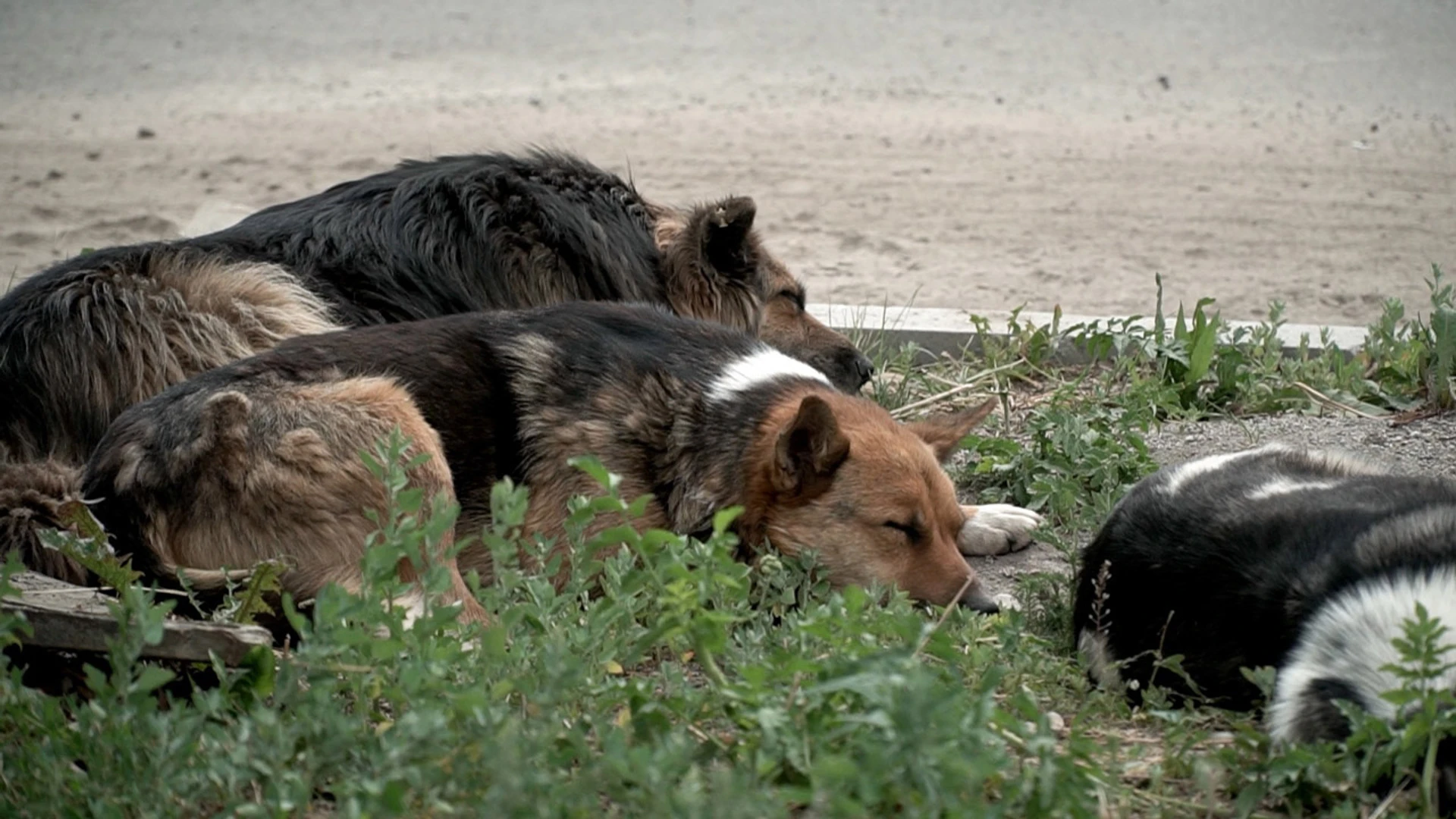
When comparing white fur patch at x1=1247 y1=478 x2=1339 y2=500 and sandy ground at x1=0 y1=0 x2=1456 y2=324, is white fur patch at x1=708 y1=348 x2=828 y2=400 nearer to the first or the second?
white fur patch at x1=1247 y1=478 x2=1339 y2=500

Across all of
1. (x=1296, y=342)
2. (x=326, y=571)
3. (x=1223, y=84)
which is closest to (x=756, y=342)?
(x=326, y=571)

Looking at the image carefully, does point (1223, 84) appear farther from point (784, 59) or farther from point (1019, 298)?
point (1019, 298)

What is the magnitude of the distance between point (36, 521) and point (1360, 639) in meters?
3.01

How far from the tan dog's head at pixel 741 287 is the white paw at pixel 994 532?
42.3 inches

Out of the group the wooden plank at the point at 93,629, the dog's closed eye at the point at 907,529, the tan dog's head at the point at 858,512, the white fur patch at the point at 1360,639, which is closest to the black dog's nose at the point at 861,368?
the tan dog's head at the point at 858,512

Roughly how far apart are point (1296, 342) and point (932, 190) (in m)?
3.72

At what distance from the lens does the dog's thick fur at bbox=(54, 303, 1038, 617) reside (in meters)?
3.96

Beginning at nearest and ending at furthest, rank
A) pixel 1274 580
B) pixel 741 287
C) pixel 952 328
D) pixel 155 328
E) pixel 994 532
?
pixel 1274 580 → pixel 155 328 → pixel 994 532 → pixel 741 287 → pixel 952 328

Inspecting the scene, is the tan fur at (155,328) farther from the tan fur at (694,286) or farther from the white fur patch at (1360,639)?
the white fur patch at (1360,639)

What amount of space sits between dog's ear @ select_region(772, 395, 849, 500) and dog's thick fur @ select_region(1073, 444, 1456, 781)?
714 mm

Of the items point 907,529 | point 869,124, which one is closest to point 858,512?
point 907,529

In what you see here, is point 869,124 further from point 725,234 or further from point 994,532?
point 994,532

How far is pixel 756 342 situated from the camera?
4.97 m

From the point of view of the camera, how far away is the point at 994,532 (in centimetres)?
502
